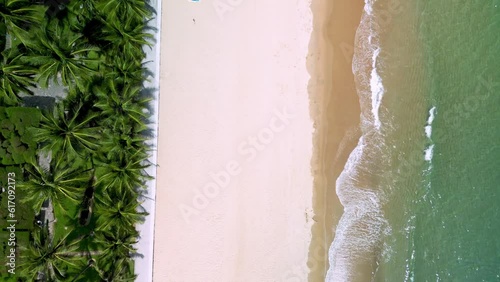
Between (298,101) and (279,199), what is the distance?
286cm

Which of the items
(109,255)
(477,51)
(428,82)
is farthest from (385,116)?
(109,255)

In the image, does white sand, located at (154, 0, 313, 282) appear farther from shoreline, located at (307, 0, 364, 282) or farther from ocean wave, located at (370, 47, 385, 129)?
ocean wave, located at (370, 47, 385, 129)

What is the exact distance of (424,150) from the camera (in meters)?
11.5

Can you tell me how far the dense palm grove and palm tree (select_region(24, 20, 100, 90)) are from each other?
2 cm

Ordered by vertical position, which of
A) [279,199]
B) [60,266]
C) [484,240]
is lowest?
[60,266]

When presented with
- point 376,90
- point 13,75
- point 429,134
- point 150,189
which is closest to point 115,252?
point 150,189

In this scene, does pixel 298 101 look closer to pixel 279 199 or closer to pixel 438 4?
pixel 279 199

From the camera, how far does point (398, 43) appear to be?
11312 mm

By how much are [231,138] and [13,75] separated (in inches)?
219

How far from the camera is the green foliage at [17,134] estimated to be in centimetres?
964

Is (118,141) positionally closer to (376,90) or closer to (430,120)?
(376,90)

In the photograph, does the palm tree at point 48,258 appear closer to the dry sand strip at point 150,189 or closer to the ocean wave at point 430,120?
the dry sand strip at point 150,189

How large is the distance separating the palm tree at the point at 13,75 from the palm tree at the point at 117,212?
3.28m

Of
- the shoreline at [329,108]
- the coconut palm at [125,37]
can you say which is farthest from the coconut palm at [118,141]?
the shoreline at [329,108]
